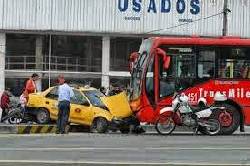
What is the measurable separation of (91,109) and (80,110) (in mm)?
468

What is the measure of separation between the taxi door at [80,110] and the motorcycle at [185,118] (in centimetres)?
357

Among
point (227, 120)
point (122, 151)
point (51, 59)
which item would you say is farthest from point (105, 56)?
point (122, 151)

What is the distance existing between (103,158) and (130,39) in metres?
31.9

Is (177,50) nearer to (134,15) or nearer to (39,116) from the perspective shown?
(39,116)

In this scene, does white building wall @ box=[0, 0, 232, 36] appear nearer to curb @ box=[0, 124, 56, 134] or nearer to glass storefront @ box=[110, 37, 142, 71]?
glass storefront @ box=[110, 37, 142, 71]

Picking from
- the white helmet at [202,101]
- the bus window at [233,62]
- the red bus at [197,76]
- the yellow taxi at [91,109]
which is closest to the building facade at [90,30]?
the yellow taxi at [91,109]

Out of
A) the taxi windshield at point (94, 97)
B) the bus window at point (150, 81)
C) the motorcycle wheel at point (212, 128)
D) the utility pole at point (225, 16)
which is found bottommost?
the motorcycle wheel at point (212, 128)

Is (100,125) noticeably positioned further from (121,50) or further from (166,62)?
(121,50)

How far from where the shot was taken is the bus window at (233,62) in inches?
894

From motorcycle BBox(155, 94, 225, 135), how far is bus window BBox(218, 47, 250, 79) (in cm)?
122

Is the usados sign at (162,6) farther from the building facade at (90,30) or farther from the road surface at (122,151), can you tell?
the road surface at (122,151)

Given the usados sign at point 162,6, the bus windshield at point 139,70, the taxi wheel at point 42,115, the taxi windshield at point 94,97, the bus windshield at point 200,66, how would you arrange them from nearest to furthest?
the bus windshield at point 200,66, the bus windshield at point 139,70, the taxi windshield at point 94,97, the taxi wheel at point 42,115, the usados sign at point 162,6

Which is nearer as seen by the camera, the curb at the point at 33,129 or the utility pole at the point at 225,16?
the curb at the point at 33,129

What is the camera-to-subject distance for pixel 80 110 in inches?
995
